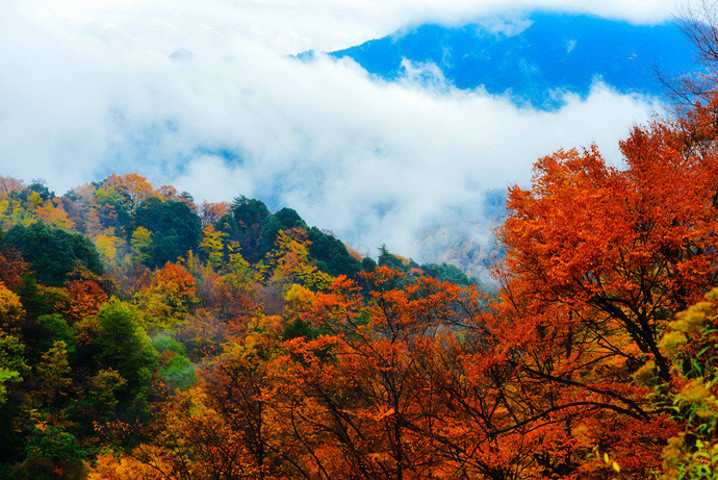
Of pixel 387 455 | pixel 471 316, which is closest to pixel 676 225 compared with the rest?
pixel 471 316

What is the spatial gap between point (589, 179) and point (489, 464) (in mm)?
5263

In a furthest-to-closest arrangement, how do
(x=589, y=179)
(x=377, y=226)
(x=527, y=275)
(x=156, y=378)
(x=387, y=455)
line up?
(x=377, y=226)
(x=156, y=378)
(x=387, y=455)
(x=527, y=275)
(x=589, y=179)

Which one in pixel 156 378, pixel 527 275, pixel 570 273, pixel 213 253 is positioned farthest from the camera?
pixel 213 253

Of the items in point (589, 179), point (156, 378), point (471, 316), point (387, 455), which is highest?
point (156, 378)

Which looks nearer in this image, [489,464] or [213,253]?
[489,464]

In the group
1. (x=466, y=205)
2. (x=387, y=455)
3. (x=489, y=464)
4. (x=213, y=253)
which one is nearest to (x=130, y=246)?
(x=213, y=253)

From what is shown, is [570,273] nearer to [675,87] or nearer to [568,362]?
[568,362]

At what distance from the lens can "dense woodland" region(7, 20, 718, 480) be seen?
593 centimetres

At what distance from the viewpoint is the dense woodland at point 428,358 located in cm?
593

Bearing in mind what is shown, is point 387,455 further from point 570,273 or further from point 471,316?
point 570,273

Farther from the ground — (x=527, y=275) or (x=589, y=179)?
(x=589, y=179)

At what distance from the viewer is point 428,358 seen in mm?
11172

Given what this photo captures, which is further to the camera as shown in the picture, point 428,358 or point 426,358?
point 428,358

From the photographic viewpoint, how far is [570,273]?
604cm
